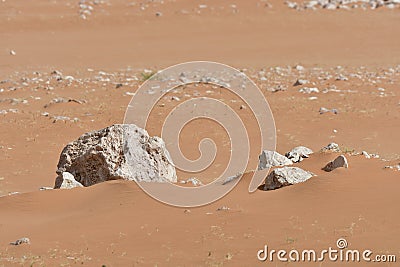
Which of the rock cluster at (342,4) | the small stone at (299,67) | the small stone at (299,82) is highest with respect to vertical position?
the rock cluster at (342,4)

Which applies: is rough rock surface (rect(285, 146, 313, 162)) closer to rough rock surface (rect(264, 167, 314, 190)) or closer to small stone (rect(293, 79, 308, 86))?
rough rock surface (rect(264, 167, 314, 190))

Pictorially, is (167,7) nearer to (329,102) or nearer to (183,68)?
(183,68)

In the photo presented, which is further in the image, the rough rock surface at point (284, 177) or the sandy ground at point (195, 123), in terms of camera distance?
the rough rock surface at point (284, 177)

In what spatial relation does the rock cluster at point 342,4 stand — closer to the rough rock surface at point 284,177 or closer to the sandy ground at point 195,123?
the sandy ground at point 195,123

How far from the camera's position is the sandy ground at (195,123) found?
776 centimetres

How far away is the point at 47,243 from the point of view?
25.9ft

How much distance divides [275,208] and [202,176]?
435cm

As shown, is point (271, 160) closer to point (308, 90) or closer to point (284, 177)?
point (284, 177)

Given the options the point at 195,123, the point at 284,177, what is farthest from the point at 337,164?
the point at 195,123

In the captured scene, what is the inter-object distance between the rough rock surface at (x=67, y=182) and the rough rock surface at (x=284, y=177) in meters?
2.60

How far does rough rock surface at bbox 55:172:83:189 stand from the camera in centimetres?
993

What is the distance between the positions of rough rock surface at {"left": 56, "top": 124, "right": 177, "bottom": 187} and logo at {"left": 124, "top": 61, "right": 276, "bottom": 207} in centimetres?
42

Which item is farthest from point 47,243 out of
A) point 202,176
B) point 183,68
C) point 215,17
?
point 215,17

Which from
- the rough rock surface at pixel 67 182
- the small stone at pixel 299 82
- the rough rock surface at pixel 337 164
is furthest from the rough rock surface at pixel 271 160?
the small stone at pixel 299 82
